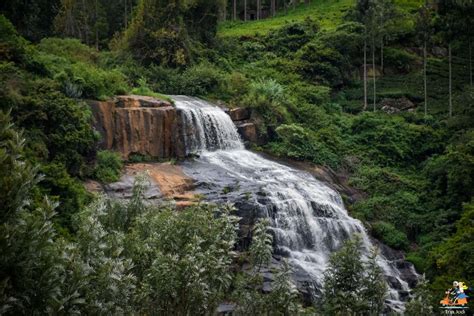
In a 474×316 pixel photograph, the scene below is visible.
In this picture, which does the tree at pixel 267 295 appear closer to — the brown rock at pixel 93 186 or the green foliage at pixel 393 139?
the brown rock at pixel 93 186

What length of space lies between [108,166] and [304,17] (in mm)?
37763

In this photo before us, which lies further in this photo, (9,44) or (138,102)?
A: (138,102)

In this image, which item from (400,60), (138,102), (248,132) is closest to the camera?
(138,102)

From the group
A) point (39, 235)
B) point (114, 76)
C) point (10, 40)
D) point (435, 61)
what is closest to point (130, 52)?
point (114, 76)

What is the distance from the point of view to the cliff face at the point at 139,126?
24312 mm

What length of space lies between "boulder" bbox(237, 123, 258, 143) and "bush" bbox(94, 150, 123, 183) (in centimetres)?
839

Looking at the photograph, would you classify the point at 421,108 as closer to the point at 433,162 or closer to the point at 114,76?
the point at 433,162

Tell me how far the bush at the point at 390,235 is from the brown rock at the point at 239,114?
10439 mm

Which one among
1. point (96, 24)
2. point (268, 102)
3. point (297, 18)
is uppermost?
point (297, 18)

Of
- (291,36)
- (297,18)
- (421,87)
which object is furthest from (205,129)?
(297,18)

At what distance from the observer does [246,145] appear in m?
29.3

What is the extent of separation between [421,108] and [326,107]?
7179 millimetres

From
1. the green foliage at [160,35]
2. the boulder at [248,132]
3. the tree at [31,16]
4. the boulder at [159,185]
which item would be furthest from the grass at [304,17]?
the boulder at [159,185]

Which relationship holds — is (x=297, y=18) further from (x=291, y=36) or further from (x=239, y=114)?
(x=239, y=114)
